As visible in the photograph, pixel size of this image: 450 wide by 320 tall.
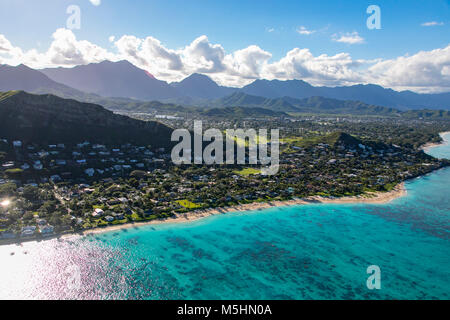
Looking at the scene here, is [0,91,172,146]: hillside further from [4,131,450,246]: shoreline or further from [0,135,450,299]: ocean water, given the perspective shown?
[0,135,450,299]: ocean water

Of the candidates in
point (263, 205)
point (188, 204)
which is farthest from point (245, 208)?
point (188, 204)

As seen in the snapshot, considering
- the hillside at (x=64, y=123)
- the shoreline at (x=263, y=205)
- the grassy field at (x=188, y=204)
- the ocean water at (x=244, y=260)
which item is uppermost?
the hillside at (x=64, y=123)

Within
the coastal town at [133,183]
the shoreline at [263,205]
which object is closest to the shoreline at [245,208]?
the shoreline at [263,205]

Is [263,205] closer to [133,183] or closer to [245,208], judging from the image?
[245,208]

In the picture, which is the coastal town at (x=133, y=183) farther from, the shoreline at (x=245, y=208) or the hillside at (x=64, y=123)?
the hillside at (x=64, y=123)

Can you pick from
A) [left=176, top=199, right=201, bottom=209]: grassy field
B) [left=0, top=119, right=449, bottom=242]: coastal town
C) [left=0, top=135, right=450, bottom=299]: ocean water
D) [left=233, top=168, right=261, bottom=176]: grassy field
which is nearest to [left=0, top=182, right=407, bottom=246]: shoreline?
[left=0, top=119, right=449, bottom=242]: coastal town

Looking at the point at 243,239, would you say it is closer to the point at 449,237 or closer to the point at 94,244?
the point at 94,244

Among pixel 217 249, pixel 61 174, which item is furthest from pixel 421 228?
pixel 61 174

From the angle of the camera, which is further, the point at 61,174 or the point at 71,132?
the point at 71,132
